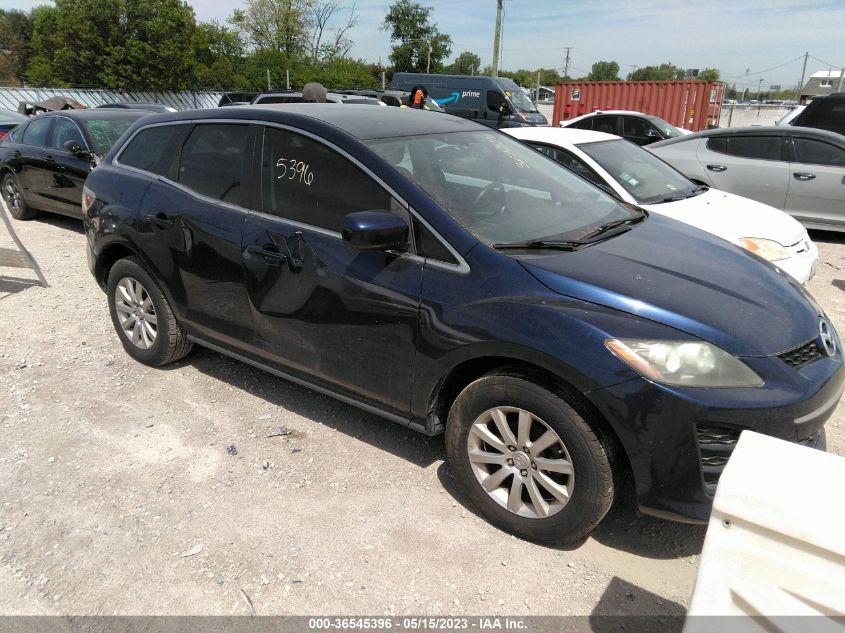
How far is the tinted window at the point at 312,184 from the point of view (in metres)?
3.03

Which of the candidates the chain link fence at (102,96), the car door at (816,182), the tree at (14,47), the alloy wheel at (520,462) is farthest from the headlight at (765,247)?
the tree at (14,47)

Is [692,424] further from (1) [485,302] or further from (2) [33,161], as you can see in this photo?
(2) [33,161]

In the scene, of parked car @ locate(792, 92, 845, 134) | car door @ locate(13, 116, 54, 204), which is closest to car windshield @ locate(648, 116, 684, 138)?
parked car @ locate(792, 92, 845, 134)

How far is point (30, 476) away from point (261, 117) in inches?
87.0

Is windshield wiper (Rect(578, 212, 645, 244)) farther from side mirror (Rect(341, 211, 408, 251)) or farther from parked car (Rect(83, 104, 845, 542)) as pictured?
side mirror (Rect(341, 211, 408, 251))

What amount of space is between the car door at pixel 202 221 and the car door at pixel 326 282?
13cm

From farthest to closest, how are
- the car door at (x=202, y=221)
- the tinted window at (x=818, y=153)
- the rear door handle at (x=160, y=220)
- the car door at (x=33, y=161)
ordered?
the car door at (x=33, y=161)
the tinted window at (x=818, y=153)
the rear door handle at (x=160, y=220)
the car door at (x=202, y=221)

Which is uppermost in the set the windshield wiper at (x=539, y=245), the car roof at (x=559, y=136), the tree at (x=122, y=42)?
the tree at (x=122, y=42)

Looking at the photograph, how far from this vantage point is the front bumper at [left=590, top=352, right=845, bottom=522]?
2258mm

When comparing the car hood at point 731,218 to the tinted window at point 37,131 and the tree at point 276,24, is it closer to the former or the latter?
the tinted window at point 37,131

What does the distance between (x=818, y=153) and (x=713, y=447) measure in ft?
23.9

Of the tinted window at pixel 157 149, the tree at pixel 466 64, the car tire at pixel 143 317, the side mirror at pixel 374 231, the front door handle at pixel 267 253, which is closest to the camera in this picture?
the side mirror at pixel 374 231

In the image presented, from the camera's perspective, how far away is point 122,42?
33562mm

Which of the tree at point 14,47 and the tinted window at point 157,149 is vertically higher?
the tree at point 14,47
